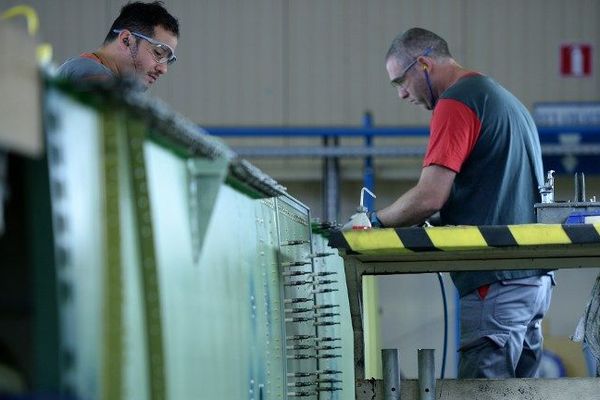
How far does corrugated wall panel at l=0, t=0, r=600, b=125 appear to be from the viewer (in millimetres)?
10516

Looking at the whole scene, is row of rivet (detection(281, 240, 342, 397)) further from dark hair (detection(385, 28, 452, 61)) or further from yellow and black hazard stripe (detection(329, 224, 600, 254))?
dark hair (detection(385, 28, 452, 61))

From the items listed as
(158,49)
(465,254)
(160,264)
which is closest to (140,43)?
(158,49)

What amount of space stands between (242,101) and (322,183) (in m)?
1.00

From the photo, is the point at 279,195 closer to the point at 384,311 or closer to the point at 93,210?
the point at 93,210

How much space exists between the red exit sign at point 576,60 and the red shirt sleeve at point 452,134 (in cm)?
653

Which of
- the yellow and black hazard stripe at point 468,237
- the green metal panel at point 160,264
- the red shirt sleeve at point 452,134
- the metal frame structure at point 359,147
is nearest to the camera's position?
the green metal panel at point 160,264

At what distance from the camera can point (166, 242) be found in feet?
7.20

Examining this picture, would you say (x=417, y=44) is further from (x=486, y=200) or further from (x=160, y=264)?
(x=160, y=264)

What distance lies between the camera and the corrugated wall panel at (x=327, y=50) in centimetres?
1052

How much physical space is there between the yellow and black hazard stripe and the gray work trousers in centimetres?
80

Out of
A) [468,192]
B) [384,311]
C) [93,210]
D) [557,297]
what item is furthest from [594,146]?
[93,210]

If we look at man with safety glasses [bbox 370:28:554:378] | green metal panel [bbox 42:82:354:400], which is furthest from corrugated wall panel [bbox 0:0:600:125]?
green metal panel [bbox 42:82:354:400]

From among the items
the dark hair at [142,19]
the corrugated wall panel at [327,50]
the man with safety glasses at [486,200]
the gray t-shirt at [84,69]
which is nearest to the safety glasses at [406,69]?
the man with safety glasses at [486,200]

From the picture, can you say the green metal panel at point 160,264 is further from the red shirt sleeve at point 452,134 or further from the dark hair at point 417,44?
the dark hair at point 417,44
